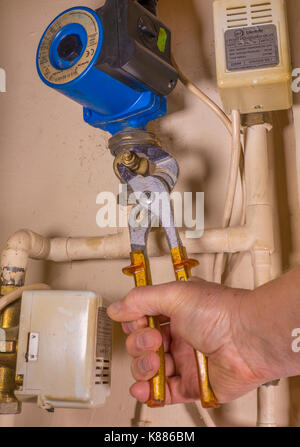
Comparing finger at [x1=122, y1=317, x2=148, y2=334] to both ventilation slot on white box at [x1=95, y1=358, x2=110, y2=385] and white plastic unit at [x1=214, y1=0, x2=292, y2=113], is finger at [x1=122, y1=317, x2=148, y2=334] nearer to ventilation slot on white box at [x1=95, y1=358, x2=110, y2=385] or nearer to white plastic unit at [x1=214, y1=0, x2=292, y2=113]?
ventilation slot on white box at [x1=95, y1=358, x2=110, y2=385]

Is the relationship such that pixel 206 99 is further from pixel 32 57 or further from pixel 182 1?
pixel 32 57

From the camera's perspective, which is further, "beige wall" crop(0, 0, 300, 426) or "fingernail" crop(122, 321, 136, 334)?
"beige wall" crop(0, 0, 300, 426)

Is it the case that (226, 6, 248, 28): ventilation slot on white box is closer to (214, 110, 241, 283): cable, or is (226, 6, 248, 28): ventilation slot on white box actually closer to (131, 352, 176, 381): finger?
(214, 110, 241, 283): cable

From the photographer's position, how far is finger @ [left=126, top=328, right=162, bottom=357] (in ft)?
1.93

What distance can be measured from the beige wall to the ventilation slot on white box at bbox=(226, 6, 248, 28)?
0.19 m

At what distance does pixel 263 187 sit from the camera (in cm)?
71

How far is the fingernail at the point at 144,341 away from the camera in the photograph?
59 centimetres

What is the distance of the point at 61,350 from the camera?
0.58 m

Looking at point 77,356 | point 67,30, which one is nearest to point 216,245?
point 77,356

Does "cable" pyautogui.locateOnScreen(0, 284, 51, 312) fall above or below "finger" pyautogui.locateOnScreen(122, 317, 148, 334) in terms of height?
above

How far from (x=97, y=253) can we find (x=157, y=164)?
20 cm

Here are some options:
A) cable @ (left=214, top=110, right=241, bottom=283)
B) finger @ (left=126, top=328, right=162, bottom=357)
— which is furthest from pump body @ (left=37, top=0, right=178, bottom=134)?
finger @ (left=126, top=328, right=162, bottom=357)

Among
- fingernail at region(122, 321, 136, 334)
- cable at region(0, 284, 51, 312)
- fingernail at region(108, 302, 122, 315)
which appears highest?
cable at region(0, 284, 51, 312)

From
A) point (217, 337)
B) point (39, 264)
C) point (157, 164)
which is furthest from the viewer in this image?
point (39, 264)
